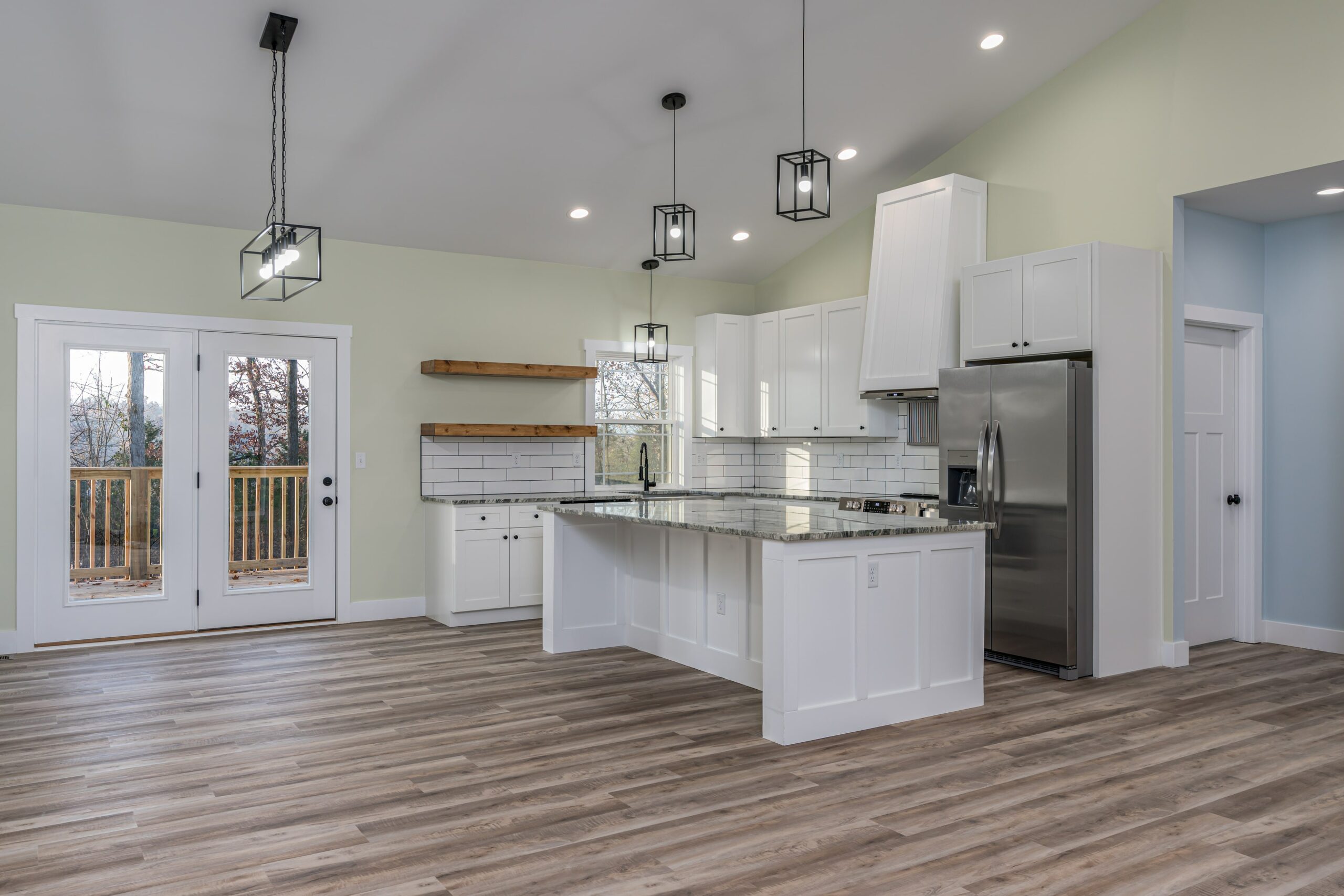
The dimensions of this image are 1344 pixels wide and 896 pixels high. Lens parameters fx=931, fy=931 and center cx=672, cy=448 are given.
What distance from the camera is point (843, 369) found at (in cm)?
683

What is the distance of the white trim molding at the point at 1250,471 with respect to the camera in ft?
18.8

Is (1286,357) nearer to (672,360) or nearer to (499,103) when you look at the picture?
(672,360)

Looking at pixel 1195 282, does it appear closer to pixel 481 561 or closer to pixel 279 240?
pixel 481 561

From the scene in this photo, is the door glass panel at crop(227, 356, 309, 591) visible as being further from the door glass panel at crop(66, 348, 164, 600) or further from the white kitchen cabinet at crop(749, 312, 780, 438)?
the white kitchen cabinet at crop(749, 312, 780, 438)

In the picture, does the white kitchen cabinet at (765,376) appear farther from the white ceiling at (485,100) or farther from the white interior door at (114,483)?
the white interior door at (114,483)

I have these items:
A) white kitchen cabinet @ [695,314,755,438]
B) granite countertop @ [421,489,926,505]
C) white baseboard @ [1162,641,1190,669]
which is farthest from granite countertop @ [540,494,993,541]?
white kitchen cabinet @ [695,314,755,438]

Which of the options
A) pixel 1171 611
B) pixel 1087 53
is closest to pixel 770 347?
pixel 1087 53

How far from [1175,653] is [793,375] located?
3.30 meters

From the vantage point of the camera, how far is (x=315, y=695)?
4.48 m

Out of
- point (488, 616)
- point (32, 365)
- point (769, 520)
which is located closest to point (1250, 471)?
point (769, 520)

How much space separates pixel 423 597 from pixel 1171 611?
4762mm

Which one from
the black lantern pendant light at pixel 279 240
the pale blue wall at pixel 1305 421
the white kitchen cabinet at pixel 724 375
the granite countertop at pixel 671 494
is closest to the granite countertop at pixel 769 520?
the granite countertop at pixel 671 494

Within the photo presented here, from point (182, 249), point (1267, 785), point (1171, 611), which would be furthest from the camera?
point (182, 249)

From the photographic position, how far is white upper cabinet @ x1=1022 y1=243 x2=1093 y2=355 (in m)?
4.91
